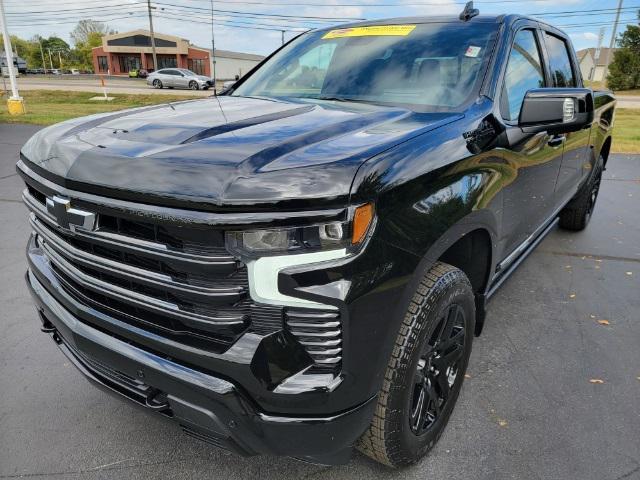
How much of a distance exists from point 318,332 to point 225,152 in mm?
670

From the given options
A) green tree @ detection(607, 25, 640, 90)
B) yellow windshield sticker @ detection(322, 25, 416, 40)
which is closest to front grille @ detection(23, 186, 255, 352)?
yellow windshield sticker @ detection(322, 25, 416, 40)

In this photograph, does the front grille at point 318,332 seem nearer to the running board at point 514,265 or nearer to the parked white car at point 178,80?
the running board at point 514,265

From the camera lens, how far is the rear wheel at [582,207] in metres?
5.32

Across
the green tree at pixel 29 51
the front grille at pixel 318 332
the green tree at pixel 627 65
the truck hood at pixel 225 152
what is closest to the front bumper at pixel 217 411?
the front grille at pixel 318 332

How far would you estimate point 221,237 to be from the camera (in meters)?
1.52

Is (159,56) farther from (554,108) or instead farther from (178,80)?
(554,108)

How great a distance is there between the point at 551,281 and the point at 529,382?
1.76 metres

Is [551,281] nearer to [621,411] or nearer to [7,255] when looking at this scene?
[621,411]

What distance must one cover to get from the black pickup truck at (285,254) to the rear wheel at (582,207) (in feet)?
9.95

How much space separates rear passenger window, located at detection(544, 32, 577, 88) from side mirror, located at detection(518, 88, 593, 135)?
113 cm

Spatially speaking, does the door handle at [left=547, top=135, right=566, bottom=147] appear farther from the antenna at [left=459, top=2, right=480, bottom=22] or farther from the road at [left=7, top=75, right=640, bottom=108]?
the road at [left=7, top=75, right=640, bottom=108]

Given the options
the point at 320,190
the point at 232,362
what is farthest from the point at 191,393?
the point at 320,190

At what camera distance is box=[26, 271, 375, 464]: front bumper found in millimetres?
1613

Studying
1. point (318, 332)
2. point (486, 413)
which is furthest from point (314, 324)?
point (486, 413)
